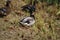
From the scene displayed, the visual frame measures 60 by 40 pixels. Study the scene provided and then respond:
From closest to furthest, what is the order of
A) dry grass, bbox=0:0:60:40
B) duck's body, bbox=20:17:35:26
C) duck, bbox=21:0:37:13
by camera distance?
dry grass, bbox=0:0:60:40
duck's body, bbox=20:17:35:26
duck, bbox=21:0:37:13

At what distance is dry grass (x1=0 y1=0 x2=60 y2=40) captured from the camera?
746 centimetres

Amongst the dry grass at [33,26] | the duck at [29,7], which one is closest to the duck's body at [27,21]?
the dry grass at [33,26]

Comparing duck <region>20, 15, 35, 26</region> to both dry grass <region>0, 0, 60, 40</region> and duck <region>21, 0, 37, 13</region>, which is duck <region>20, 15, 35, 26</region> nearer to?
dry grass <region>0, 0, 60, 40</region>

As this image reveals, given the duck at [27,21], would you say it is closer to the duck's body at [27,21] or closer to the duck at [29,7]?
the duck's body at [27,21]

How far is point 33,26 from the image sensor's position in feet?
25.8

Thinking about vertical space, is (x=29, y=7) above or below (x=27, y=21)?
above

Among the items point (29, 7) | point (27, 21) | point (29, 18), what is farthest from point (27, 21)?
point (29, 7)

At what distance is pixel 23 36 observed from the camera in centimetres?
741

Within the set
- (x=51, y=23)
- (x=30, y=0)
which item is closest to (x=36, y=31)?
(x=51, y=23)

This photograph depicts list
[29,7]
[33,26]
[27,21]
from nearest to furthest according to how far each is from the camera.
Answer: [27,21]
[33,26]
[29,7]

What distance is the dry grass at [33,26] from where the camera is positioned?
7457 millimetres

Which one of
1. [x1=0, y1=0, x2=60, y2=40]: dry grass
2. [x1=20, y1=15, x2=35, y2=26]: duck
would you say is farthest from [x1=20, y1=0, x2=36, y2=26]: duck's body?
[x1=0, y1=0, x2=60, y2=40]: dry grass

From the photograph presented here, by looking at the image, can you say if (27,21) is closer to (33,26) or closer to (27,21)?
(27,21)

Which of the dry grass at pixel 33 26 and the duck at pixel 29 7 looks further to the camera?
the duck at pixel 29 7
